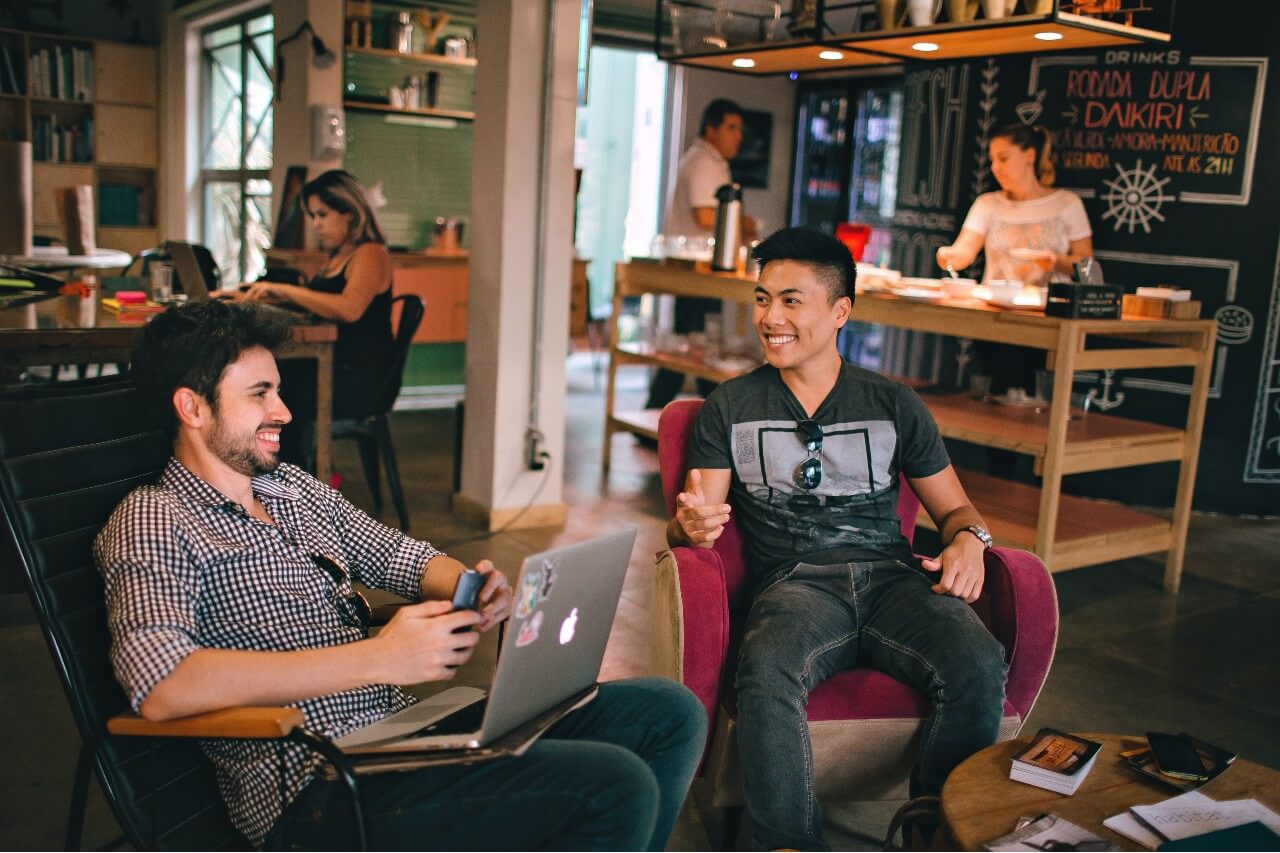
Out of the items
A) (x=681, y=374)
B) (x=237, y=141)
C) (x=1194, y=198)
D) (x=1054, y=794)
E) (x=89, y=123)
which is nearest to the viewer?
(x=1054, y=794)

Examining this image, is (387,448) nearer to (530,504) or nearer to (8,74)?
(530,504)

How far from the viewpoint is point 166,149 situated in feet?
29.3

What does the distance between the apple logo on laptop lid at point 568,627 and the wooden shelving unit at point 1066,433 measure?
2.54m

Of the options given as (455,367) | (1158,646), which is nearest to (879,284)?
(1158,646)

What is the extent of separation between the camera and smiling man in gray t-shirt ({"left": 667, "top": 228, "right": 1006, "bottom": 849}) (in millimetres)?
2283

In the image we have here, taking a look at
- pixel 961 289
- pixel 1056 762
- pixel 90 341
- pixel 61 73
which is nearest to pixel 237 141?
pixel 61 73

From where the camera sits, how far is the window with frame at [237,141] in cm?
835

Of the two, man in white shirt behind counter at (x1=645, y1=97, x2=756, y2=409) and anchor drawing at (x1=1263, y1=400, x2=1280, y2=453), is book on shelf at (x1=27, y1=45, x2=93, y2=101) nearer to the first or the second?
man in white shirt behind counter at (x1=645, y1=97, x2=756, y2=409)

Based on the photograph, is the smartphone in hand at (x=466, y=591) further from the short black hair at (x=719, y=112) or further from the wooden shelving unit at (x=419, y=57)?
the wooden shelving unit at (x=419, y=57)

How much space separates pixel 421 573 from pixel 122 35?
27.2 ft

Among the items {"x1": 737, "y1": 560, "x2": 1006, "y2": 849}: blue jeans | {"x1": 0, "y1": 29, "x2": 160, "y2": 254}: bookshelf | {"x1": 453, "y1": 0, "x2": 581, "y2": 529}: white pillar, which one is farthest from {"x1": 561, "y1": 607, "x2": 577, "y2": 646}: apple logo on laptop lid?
{"x1": 0, "y1": 29, "x2": 160, "y2": 254}: bookshelf

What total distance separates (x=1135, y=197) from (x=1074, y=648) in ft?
9.41

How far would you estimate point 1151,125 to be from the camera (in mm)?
5742

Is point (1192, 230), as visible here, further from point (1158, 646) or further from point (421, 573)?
point (421, 573)
